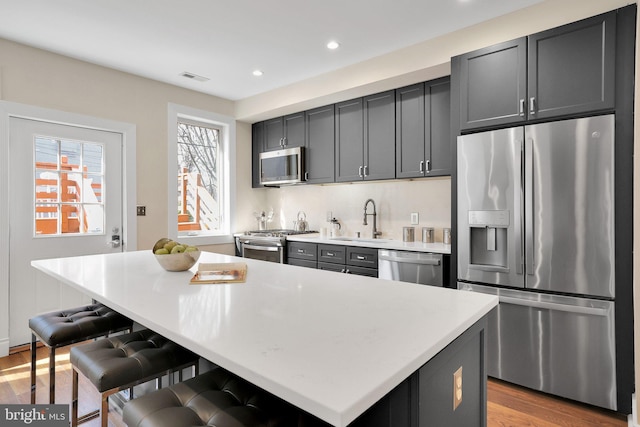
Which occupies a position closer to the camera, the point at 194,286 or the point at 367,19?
the point at 194,286

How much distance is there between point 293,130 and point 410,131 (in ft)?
4.99

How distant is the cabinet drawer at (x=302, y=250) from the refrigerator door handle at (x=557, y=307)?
1.80m

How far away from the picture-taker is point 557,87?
88.6 inches

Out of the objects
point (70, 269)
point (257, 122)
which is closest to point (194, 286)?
point (70, 269)

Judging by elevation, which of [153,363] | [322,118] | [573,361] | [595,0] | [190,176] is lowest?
[573,361]

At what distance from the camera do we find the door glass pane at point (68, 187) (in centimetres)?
317

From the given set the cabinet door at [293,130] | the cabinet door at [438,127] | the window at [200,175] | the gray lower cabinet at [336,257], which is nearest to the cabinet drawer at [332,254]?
the gray lower cabinet at [336,257]

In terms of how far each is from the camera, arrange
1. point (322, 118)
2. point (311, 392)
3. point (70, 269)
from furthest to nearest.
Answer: point (322, 118), point (70, 269), point (311, 392)

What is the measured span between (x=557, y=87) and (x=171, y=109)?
357cm

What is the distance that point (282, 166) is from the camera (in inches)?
169

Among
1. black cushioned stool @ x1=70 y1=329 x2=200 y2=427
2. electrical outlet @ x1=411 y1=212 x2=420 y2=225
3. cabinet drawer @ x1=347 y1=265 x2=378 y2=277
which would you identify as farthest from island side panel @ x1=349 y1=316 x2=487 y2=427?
electrical outlet @ x1=411 y1=212 x2=420 y2=225

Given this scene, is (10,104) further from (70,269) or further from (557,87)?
(557,87)

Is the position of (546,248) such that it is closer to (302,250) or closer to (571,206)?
(571,206)

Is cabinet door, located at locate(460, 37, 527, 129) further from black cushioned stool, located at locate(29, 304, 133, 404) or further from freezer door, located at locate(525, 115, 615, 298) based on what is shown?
black cushioned stool, located at locate(29, 304, 133, 404)
